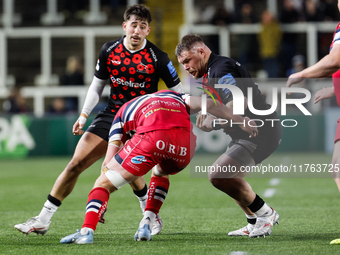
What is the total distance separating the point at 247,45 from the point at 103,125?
12.1 metres

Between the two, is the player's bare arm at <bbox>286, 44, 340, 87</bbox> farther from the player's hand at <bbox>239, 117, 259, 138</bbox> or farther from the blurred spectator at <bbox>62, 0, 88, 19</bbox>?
the blurred spectator at <bbox>62, 0, 88, 19</bbox>

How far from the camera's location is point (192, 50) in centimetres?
533

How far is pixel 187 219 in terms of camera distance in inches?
264

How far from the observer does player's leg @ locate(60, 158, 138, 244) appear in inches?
188

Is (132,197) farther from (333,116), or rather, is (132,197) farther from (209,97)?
(333,116)

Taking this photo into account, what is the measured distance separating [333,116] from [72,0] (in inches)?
403

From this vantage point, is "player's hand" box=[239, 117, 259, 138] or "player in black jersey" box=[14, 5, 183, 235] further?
"player in black jersey" box=[14, 5, 183, 235]

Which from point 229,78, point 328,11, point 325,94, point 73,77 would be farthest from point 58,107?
point 325,94

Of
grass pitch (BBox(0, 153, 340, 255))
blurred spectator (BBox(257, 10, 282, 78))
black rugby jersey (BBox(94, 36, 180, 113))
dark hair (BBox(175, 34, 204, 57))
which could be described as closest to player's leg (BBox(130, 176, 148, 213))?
grass pitch (BBox(0, 153, 340, 255))

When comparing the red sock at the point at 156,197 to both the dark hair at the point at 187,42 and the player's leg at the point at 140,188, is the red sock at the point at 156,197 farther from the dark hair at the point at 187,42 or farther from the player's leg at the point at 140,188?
the dark hair at the point at 187,42

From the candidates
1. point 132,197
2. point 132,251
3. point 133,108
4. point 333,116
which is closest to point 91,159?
point 133,108

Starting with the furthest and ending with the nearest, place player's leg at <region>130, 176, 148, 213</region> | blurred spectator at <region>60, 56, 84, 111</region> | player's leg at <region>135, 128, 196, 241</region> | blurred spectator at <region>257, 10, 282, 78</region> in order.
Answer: blurred spectator at <region>257, 10, 282, 78</region> → blurred spectator at <region>60, 56, 84, 111</region> → player's leg at <region>130, 176, 148, 213</region> → player's leg at <region>135, 128, 196, 241</region>

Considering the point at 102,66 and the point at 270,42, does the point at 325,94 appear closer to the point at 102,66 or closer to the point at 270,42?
the point at 102,66

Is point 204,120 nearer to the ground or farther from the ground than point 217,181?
farther from the ground
